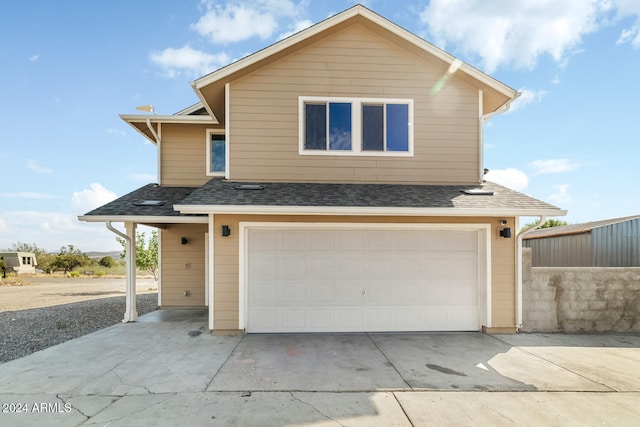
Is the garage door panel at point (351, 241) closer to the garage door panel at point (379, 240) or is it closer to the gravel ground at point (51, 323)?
the garage door panel at point (379, 240)

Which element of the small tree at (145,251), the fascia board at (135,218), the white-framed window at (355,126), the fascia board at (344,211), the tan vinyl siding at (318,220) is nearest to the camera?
the fascia board at (344,211)

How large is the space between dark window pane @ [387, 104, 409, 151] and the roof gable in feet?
4.87

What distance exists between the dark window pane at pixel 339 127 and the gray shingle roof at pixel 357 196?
0.98 metres

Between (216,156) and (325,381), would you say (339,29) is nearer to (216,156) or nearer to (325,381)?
(216,156)

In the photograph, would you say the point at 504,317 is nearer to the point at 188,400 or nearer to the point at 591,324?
the point at 591,324

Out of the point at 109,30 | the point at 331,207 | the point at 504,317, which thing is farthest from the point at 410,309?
the point at 109,30

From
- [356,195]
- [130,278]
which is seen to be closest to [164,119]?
[130,278]

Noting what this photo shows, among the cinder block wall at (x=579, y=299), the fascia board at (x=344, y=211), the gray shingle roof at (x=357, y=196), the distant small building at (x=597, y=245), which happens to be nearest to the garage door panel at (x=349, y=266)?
the fascia board at (x=344, y=211)

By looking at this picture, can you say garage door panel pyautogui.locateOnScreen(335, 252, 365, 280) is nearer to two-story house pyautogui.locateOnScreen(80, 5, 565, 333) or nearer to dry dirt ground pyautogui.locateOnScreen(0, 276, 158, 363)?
two-story house pyautogui.locateOnScreen(80, 5, 565, 333)

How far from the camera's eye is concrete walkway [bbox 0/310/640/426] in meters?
3.38

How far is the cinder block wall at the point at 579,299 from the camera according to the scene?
6734mm

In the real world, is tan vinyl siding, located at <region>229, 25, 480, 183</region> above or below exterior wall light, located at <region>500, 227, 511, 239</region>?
above

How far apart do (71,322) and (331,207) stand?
25.2 ft

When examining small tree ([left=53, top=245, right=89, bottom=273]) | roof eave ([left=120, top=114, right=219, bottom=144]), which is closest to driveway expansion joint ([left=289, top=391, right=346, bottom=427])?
roof eave ([left=120, top=114, right=219, bottom=144])
